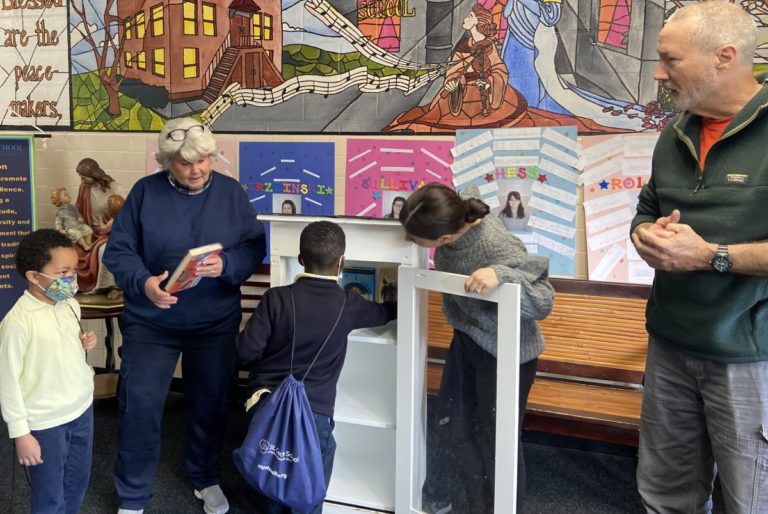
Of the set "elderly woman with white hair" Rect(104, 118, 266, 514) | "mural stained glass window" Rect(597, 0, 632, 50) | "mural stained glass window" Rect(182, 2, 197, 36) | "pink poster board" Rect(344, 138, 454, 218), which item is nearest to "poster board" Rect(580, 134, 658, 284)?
"mural stained glass window" Rect(597, 0, 632, 50)

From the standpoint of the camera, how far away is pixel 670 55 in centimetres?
172

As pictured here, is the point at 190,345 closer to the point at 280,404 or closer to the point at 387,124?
the point at 280,404

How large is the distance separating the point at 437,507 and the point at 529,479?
2.69 ft

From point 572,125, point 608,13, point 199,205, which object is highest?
point 608,13

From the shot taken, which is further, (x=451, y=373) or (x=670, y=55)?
(x=451, y=373)

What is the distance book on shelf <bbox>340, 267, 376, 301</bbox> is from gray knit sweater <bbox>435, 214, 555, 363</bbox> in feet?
1.47

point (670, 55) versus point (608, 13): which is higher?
point (608, 13)

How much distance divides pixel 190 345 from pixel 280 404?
22.9 inches

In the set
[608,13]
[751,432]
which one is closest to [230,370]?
[751,432]

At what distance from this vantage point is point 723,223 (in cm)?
166

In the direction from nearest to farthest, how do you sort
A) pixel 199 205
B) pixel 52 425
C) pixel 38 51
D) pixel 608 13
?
1. pixel 52 425
2. pixel 199 205
3. pixel 608 13
4. pixel 38 51

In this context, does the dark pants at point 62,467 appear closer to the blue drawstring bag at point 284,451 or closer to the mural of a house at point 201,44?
the blue drawstring bag at point 284,451

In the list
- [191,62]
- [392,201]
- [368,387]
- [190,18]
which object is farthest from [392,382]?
[190,18]

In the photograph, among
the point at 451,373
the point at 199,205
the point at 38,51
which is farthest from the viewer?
the point at 38,51
